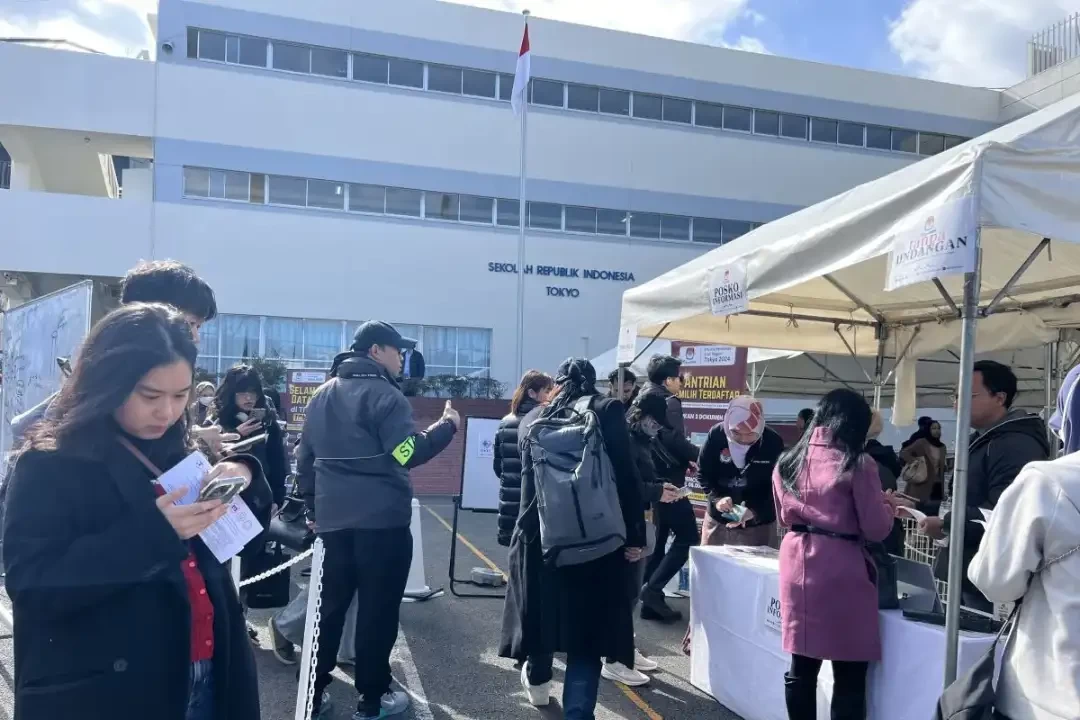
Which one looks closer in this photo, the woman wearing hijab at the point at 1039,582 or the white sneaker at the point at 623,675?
the woman wearing hijab at the point at 1039,582

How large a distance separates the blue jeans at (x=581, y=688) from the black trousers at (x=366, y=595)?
0.88 m

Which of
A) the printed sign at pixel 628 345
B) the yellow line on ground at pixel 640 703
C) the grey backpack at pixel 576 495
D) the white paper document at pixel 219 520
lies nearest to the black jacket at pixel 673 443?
the printed sign at pixel 628 345

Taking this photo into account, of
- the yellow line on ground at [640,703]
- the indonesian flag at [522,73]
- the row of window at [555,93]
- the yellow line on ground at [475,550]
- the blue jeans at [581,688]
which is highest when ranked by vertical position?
the row of window at [555,93]

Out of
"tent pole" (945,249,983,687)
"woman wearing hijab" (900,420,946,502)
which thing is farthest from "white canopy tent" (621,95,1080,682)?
"woman wearing hijab" (900,420,946,502)

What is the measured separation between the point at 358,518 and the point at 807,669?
2.09 m

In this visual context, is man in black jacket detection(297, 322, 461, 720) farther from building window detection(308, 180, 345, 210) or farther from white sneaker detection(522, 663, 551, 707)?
building window detection(308, 180, 345, 210)

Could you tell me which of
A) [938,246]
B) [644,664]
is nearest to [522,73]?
[644,664]

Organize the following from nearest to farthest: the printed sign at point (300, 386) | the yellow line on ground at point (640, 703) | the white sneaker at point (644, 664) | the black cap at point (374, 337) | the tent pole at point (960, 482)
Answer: the tent pole at point (960, 482), the black cap at point (374, 337), the yellow line on ground at point (640, 703), the white sneaker at point (644, 664), the printed sign at point (300, 386)

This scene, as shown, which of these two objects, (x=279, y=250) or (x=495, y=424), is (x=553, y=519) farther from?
(x=279, y=250)

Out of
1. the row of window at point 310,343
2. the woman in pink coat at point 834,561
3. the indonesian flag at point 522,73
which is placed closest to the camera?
the woman in pink coat at point 834,561

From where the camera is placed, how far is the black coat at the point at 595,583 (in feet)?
11.3

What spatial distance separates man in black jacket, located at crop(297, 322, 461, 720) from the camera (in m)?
3.62

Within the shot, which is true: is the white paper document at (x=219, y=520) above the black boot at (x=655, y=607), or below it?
above

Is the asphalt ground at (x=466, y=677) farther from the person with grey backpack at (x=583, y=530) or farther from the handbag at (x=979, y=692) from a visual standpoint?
the handbag at (x=979, y=692)
